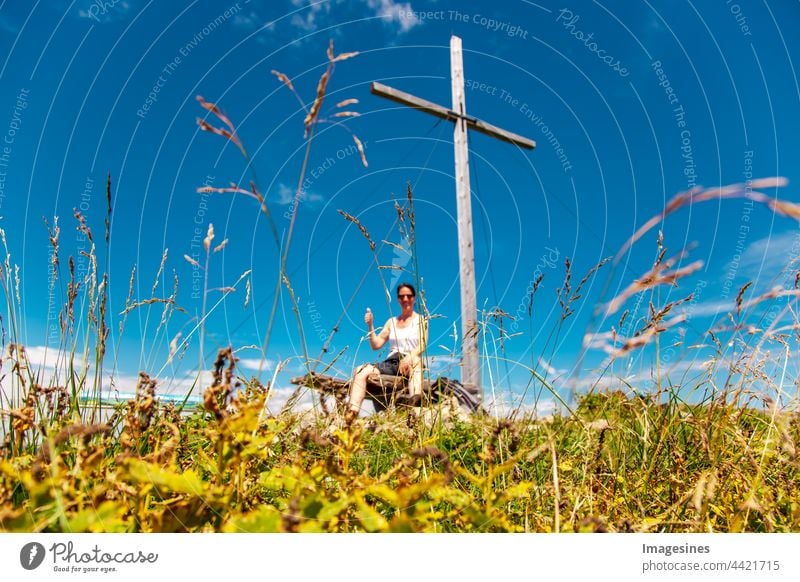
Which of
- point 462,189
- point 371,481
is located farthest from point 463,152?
point 371,481

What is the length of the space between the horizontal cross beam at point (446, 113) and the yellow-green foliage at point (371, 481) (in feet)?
15.6

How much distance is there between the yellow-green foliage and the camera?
3.14ft

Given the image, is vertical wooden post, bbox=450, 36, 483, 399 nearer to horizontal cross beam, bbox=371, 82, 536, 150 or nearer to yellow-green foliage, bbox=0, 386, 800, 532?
horizontal cross beam, bbox=371, 82, 536, 150

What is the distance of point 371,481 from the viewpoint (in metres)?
1.23

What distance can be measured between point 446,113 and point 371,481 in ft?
22.1

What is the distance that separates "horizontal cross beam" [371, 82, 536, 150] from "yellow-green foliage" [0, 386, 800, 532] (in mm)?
4760
